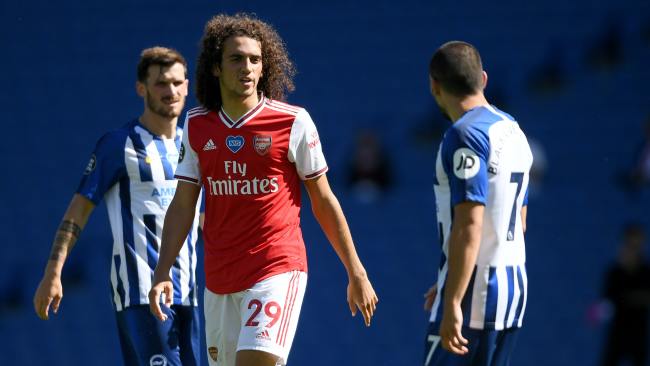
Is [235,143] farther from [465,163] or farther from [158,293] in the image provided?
[465,163]

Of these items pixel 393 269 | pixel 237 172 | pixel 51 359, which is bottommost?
pixel 51 359

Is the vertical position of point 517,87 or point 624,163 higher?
point 517,87

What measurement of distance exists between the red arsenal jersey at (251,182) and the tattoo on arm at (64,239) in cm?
101

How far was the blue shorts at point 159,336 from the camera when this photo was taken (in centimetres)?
547

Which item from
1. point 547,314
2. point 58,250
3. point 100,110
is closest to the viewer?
point 58,250

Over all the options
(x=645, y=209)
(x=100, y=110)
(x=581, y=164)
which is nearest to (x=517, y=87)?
(x=581, y=164)

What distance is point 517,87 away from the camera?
11.5 metres

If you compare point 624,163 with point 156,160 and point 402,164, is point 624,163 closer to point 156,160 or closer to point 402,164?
point 402,164

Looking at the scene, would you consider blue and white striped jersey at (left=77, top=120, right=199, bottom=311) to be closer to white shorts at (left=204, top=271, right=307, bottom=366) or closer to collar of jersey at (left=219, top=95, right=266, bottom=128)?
white shorts at (left=204, top=271, right=307, bottom=366)

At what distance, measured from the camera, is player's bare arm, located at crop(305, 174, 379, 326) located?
480 centimetres

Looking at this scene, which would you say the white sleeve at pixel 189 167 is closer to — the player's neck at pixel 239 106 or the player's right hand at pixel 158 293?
the player's neck at pixel 239 106

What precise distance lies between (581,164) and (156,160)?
22.5ft

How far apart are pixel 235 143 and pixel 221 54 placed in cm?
46

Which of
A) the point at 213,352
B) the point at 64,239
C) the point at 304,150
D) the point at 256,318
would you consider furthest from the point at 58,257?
the point at 304,150
